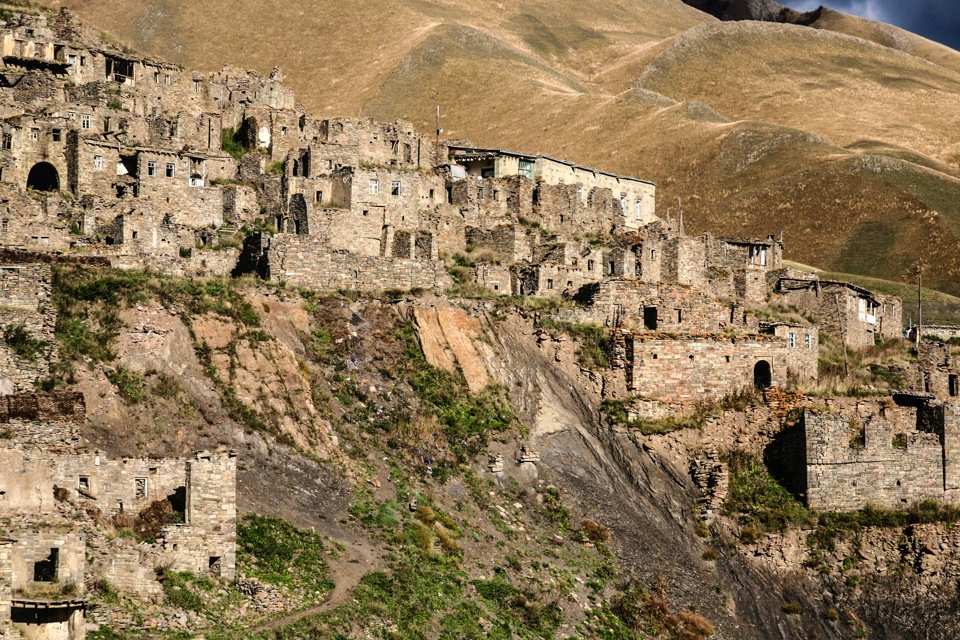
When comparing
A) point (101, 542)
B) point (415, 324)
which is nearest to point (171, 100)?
point (415, 324)

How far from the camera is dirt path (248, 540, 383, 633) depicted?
119ft

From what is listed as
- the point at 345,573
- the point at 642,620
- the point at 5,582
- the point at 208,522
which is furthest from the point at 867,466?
the point at 5,582

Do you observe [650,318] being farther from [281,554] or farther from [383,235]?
[281,554]

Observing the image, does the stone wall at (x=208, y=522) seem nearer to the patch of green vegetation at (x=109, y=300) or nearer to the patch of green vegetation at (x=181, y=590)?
the patch of green vegetation at (x=181, y=590)

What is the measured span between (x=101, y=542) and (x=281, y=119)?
39.4 metres

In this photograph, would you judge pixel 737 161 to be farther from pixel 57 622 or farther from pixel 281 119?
pixel 57 622

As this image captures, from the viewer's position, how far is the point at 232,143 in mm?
69812

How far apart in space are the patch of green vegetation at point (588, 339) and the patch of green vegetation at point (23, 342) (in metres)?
23.5

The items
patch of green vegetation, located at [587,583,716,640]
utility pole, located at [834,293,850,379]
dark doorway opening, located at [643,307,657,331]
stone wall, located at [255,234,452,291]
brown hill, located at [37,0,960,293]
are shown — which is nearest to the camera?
patch of green vegetation, located at [587,583,716,640]

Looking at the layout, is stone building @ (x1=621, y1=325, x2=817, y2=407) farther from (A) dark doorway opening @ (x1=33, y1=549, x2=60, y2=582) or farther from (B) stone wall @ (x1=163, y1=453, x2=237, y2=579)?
(A) dark doorway opening @ (x1=33, y1=549, x2=60, y2=582)

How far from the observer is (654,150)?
15475 centimetres

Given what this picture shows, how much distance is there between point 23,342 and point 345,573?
11421mm

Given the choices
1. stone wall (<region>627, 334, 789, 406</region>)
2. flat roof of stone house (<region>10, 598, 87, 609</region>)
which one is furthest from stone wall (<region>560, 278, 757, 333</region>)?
flat roof of stone house (<region>10, 598, 87, 609</region>)

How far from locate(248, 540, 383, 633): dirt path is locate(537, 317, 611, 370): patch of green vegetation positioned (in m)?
18.6
